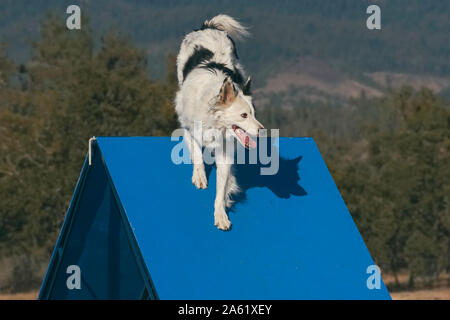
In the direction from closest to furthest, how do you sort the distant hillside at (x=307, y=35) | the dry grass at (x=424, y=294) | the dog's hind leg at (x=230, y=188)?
1. the dog's hind leg at (x=230, y=188)
2. the dry grass at (x=424, y=294)
3. the distant hillside at (x=307, y=35)

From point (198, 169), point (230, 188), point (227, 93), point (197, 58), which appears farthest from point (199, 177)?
point (197, 58)

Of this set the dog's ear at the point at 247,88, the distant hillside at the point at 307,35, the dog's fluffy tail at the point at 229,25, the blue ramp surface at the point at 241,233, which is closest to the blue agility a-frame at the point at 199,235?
the blue ramp surface at the point at 241,233

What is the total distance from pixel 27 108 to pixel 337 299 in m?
33.8

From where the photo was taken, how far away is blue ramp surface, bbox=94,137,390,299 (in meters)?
7.16

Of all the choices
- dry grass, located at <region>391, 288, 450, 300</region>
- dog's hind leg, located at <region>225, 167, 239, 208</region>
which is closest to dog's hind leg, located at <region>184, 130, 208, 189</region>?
dog's hind leg, located at <region>225, 167, 239, 208</region>

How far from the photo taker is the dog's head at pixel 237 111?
752 cm

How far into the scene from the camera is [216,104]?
7.68 m

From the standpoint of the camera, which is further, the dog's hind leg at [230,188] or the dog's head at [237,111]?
the dog's hind leg at [230,188]

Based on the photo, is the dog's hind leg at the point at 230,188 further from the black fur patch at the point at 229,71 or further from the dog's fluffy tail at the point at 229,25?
the dog's fluffy tail at the point at 229,25

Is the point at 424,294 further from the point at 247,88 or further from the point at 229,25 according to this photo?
the point at 247,88

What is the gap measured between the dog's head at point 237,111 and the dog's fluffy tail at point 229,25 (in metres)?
1.89

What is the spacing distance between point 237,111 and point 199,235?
1.17m

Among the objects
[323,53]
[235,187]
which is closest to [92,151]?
[235,187]

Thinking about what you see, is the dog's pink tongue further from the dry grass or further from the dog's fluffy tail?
the dry grass
